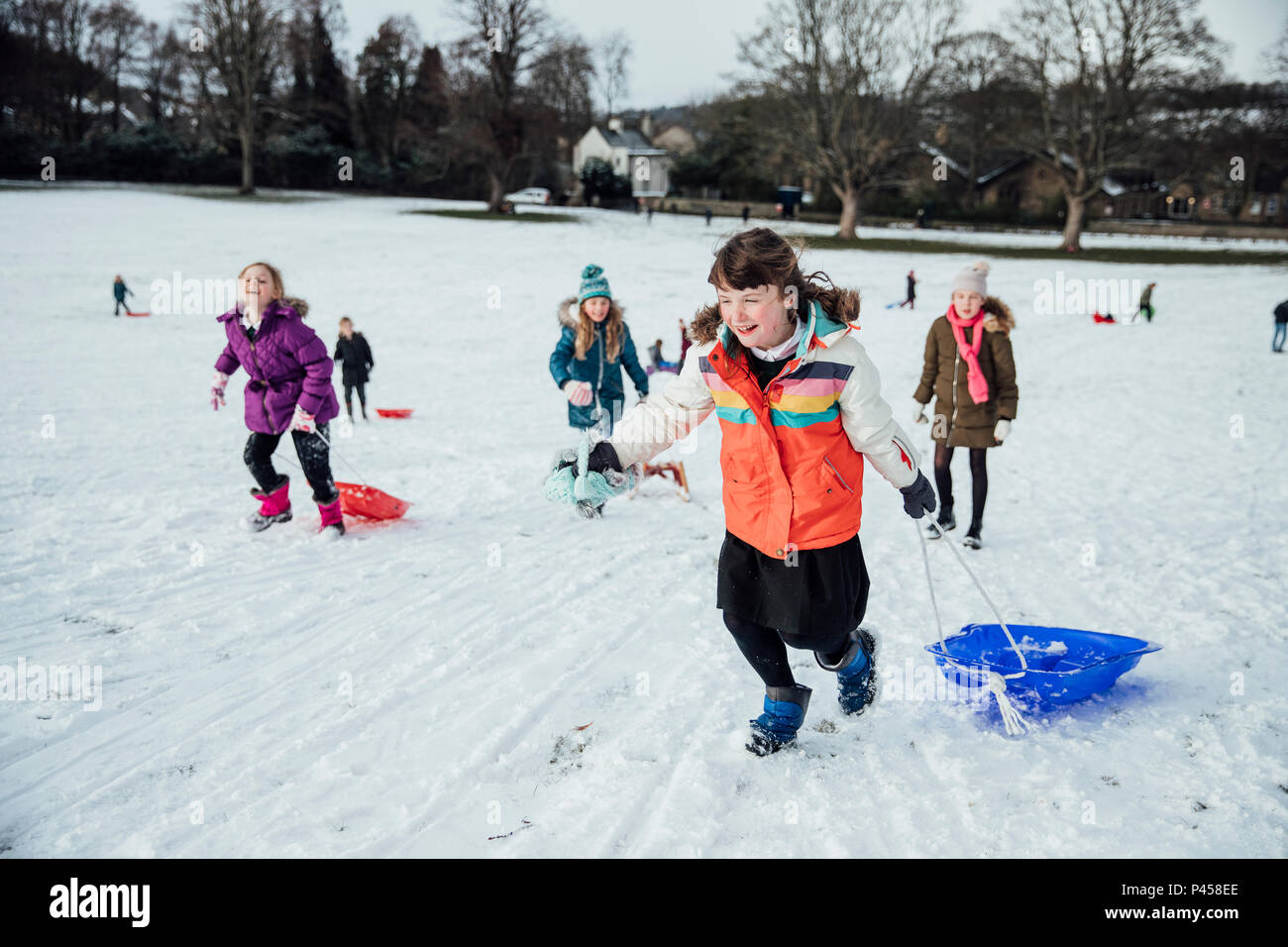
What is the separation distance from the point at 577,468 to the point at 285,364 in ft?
10.3

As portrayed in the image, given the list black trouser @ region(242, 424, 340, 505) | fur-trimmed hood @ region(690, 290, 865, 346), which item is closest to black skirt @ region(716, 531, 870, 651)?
fur-trimmed hood @ region(690, 290, 865, 346)

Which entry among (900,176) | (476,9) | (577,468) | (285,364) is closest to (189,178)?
(476,9)

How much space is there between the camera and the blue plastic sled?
340 cm

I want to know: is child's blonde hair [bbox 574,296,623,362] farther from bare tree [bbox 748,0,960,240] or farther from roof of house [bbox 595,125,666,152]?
roof of house [bbox 595,125,666,152]

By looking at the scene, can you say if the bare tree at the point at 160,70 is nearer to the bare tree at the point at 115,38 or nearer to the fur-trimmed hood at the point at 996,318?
the bare tree at the point at 115,38

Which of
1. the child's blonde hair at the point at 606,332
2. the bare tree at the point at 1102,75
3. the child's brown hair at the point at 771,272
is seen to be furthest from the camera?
the bare tree at the point at 1102,75

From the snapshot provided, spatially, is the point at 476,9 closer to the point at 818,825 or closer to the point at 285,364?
the point at 285,364

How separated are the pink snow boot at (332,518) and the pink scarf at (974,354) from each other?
167 inches

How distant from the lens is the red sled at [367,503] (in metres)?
5.95

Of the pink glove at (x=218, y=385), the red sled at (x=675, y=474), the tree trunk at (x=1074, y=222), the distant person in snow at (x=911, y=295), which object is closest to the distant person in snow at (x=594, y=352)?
the red sled at (x=675, y=474)

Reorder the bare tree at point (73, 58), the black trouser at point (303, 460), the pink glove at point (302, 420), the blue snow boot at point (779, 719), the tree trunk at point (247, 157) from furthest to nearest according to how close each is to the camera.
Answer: the bare tree at point (73, 58) < the tree trunk at point (247, 157) < the black trouser at point (303, 460) < the pink glove at point (302, 420) < the blue snow boot at point (779, 719)

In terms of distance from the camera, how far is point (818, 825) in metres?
2.78

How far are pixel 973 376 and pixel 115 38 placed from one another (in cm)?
6973
